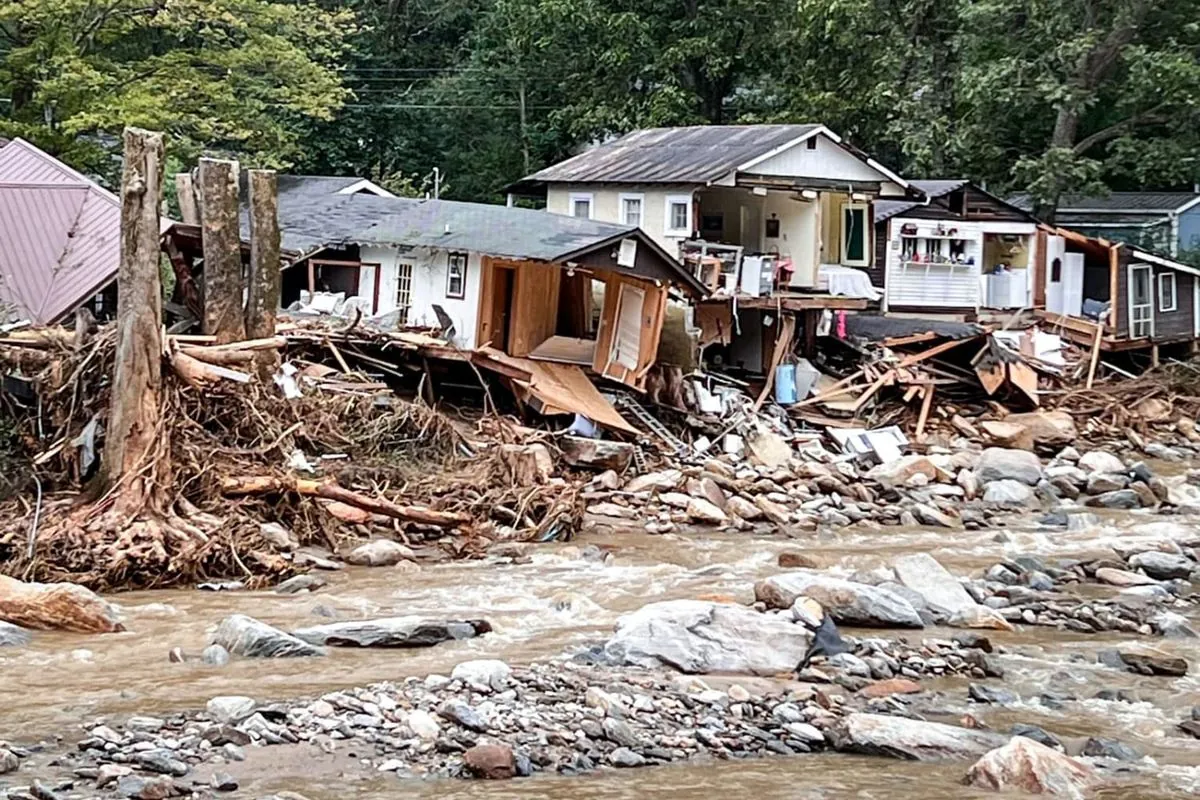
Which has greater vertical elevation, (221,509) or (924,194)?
(924,194)

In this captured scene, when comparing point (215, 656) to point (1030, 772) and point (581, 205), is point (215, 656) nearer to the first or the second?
point (1030, 772)

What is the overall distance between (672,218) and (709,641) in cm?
1661

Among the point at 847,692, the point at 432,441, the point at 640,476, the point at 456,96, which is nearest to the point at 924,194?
the point at 640,476

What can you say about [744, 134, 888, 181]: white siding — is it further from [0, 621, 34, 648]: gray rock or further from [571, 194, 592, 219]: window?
[0, 621, 34, 648]: gray rock

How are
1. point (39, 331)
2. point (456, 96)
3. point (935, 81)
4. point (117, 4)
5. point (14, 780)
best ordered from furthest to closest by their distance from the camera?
point (456, 96) → point (935, 81) → point (117, 4) → point (39, 331) → point (14, 780)

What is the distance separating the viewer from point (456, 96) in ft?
140

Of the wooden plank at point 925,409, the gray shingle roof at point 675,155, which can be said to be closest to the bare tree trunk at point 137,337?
the gray shingle roof at point 675,155

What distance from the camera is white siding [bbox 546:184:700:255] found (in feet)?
89.2

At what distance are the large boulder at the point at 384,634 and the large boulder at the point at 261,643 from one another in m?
0.26

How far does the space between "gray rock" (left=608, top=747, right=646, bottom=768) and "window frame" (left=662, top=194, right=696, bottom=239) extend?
60.7 feet

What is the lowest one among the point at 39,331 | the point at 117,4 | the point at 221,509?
the point at 221,509

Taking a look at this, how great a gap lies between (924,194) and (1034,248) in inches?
121

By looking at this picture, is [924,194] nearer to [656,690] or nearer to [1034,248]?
[1034,248]

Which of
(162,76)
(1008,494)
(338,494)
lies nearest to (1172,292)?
(1008,494)
